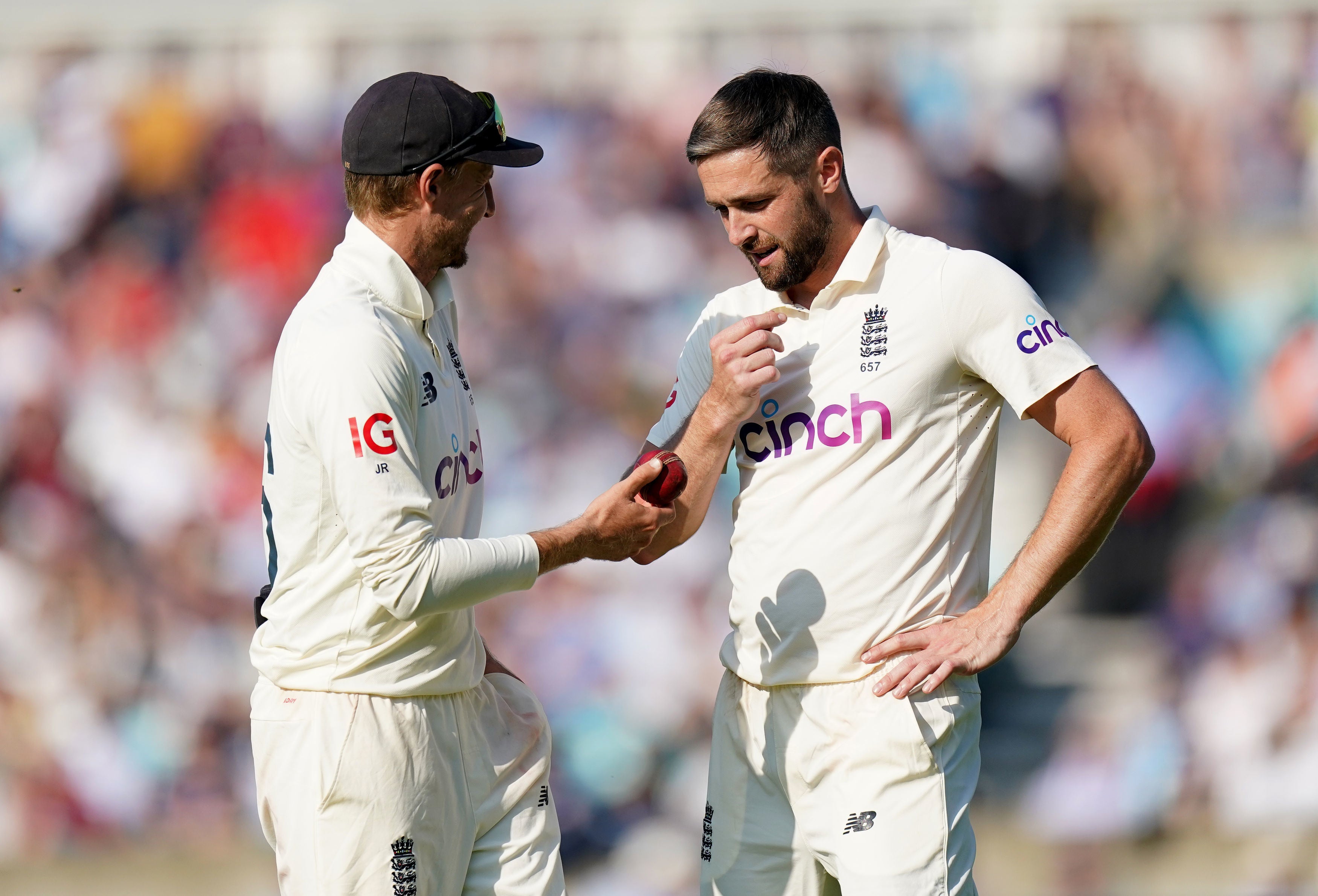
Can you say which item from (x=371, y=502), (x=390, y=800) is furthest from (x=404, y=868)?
(x=371, y=502)

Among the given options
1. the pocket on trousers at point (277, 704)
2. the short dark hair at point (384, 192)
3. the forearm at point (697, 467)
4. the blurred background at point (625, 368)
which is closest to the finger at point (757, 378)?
the forearm at point (697, 467)

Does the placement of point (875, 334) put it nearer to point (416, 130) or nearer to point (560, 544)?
point (560, 544)

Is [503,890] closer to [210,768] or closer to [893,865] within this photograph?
[893,865]

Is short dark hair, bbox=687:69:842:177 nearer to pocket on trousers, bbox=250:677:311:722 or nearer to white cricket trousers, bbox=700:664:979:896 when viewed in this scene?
white cricket trousers, bbox=700:664:979:896

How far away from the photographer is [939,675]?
2.49 metres

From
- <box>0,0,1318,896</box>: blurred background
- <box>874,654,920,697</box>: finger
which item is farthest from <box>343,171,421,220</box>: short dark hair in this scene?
<box>0,0,1318,896</box>: blurred background

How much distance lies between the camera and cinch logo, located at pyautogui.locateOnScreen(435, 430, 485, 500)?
245 cm

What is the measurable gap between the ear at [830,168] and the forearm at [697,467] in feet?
1.64

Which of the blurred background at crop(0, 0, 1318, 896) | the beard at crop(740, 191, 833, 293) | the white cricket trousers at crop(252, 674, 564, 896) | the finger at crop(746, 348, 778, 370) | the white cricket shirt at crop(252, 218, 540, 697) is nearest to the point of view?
the white cricket shirt at crop(252, 218, 540, 697)

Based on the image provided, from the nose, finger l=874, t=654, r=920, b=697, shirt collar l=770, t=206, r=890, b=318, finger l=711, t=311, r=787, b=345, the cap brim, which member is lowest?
finger l=874, t=654, r=920, b=697

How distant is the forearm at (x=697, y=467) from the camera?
107 inches

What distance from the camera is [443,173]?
8.22ft

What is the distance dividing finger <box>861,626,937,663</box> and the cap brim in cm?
111

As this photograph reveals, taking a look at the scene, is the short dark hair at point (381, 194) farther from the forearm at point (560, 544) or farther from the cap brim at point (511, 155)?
the forearm at point (560, 544)
